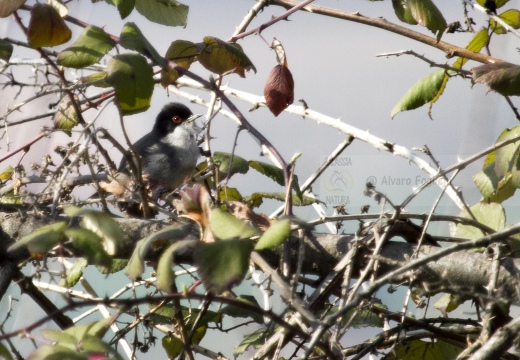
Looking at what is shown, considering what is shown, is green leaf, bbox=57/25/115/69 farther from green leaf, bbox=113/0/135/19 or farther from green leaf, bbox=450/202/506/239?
green leaf, bbox=450/202/506/239

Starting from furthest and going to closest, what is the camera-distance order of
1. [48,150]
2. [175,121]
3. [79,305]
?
[175,121], [48,150], [79,305]

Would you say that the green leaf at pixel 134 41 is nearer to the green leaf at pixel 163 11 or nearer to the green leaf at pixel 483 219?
the green leaf at pixel 163 11

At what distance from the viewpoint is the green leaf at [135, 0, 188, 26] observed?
136 centimetres

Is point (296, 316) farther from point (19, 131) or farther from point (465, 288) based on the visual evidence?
point (19, 131)

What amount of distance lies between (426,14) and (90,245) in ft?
2.53

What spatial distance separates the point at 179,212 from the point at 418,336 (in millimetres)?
487

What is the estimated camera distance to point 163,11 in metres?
1.37

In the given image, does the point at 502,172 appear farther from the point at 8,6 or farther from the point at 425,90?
the point at 8,6

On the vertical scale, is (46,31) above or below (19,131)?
below

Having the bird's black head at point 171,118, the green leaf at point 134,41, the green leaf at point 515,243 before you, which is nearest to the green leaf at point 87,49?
the green leaf at point 134,41

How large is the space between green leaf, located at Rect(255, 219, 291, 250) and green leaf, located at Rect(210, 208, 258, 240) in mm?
32

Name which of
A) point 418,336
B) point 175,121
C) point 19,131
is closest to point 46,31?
point 418,336

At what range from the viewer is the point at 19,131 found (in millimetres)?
2893

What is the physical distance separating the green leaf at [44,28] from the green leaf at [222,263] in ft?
1.64
